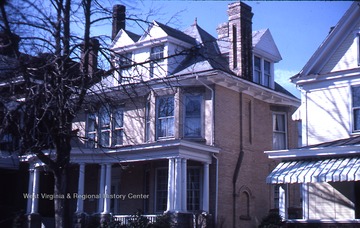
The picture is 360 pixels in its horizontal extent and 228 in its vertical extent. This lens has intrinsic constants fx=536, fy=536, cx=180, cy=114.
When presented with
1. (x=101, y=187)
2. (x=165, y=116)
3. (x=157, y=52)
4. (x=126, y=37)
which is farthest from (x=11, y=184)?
(x=157, y=52)

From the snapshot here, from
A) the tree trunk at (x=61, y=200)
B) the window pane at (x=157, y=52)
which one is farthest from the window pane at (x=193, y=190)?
the tree trunk at (x=61, y=200)

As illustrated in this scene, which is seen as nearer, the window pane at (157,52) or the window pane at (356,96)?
the window pane at (356,96)

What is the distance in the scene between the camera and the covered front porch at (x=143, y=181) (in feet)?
69.6

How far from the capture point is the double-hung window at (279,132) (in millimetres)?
26125

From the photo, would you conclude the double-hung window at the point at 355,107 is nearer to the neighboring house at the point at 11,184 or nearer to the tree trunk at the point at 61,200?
the tree trunk at the point at 61,200

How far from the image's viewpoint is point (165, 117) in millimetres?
23750

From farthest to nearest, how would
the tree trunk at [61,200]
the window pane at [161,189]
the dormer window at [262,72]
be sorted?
the dormer window at [262,72] < the window pane at [161,189] < the tree trunk at [61,200]

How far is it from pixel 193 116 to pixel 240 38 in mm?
4172

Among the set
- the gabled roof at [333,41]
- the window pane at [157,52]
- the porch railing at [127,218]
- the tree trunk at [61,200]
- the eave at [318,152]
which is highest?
the window pane at [157,52]

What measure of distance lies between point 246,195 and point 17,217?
10.5 meters

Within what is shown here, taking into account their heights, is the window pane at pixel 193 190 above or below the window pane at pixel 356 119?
below

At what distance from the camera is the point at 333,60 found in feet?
63.5

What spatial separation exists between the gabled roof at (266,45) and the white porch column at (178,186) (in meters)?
7.55

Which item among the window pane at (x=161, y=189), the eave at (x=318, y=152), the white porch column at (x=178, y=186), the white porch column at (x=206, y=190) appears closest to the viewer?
the eave at (x=318, y=152)
